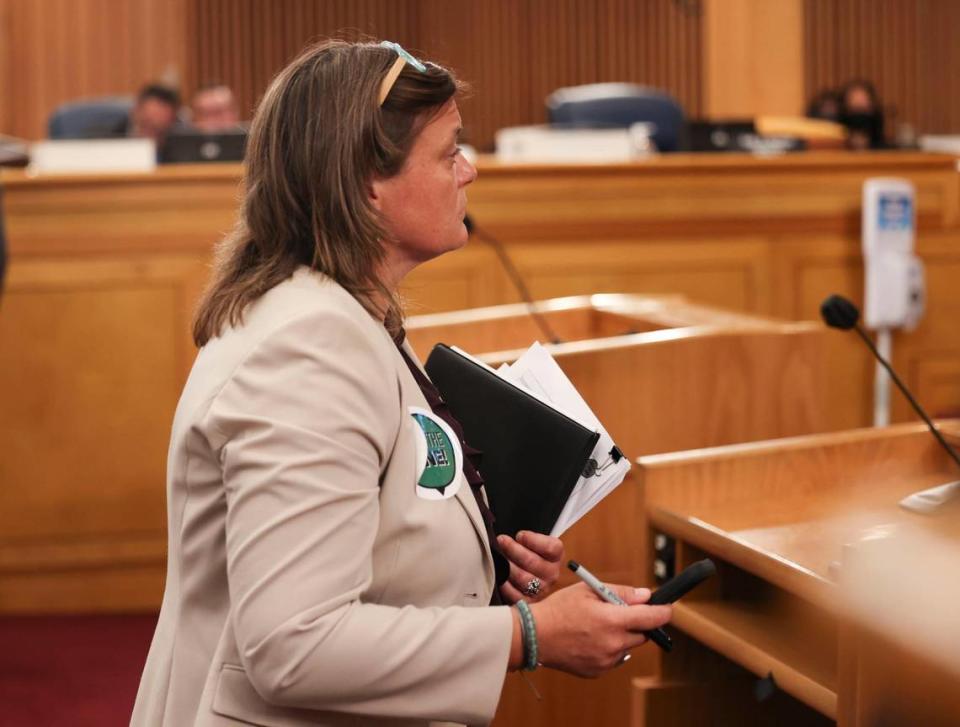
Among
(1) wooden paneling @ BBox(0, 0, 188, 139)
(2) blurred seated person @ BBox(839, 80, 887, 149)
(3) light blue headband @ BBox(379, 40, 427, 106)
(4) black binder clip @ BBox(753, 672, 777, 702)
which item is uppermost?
(1) wooden paneling @ BBox(0, 0, 188, 139)

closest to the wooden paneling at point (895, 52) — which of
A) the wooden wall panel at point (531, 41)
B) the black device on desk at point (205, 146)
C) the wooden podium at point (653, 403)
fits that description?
the wooden wall panel at point (531, 41)

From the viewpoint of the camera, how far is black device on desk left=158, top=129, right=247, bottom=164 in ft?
15.4

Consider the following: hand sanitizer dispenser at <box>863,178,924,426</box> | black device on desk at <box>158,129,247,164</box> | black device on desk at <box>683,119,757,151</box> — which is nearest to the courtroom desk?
hand sanitizer dispenser at <box>863,178,924,426</box>

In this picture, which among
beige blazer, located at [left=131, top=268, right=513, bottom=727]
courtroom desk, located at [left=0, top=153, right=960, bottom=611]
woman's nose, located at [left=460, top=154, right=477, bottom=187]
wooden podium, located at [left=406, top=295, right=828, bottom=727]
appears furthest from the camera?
courtroom desk, located at [left=0, top=153, right=960, bottom=611]

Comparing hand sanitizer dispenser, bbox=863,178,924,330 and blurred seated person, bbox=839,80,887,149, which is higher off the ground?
blurred seated person, bbox=839,80,887,149

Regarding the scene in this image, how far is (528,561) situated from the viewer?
5.11 feet

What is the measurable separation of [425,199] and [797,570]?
636 mm

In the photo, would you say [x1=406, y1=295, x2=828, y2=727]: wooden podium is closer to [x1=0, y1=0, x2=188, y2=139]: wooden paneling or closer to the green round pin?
the green round pin

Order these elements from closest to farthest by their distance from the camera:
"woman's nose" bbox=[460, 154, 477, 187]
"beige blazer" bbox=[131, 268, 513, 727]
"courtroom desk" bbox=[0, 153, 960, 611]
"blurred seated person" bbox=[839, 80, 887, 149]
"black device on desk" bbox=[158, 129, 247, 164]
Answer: "beige blazer" bbox=[131, 268, 513, 727]
"woman's nose" bbox=[460, 154, 477, 187]
"courtroom desk" bbox=[0, 153, 960, 611]
"black device on desk" bbox=[158, 129, 247, 164]
"blurred seated person" bbox=[839, 80, 887, 149]

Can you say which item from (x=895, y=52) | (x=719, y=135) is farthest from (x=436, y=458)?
(x=895, y=52)

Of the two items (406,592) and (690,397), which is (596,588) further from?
(690,397)

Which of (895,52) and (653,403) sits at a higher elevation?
(895,52)

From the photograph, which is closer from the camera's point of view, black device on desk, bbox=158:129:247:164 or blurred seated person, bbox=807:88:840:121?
black device on desk, bbox=158:129:247:164

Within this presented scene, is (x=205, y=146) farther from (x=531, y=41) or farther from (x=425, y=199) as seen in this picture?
(x=531, y=41)
